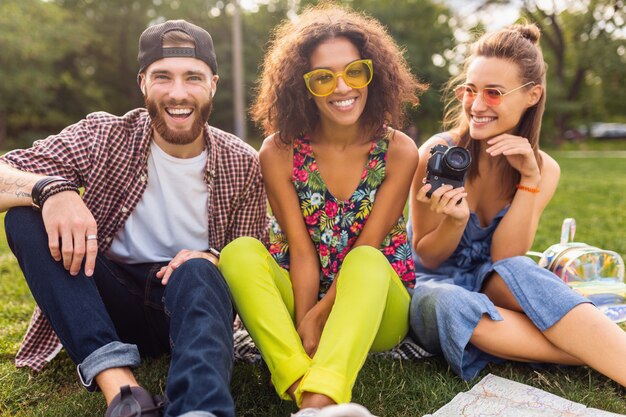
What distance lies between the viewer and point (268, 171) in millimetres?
2861

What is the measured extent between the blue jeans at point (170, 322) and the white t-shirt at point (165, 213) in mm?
558

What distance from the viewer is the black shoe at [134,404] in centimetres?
185

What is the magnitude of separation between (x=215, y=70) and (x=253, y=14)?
89.8 ft

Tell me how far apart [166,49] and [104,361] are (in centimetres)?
145

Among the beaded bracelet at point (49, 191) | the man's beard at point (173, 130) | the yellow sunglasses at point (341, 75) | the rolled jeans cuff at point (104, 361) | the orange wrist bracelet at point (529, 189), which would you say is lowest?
the rolled jeans cuff at point (104, 361)

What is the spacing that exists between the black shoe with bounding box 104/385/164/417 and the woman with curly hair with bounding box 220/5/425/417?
0.68 meters

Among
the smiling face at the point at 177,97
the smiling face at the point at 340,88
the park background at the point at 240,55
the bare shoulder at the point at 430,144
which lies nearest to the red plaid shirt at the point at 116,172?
the smiling face at the point at 177,97

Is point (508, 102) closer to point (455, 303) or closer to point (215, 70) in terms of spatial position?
point (455, 303)

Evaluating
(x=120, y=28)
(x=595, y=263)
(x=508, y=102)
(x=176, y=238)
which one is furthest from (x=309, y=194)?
(x=120, y=28)

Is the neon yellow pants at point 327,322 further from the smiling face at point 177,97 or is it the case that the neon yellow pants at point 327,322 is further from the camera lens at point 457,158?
the smiling face at point 177,97

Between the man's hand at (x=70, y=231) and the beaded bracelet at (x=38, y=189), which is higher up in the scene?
the beaded bracelet at (x=38, y=189)

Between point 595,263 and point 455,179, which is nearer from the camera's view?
point 455,179

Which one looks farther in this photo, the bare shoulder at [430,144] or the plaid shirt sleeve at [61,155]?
the bare shoulder at [430,144]

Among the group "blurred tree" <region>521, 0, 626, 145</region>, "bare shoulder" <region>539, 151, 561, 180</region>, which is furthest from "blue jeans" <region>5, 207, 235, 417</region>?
"blurred tree" <region>521, 0, 626, 145</region>
